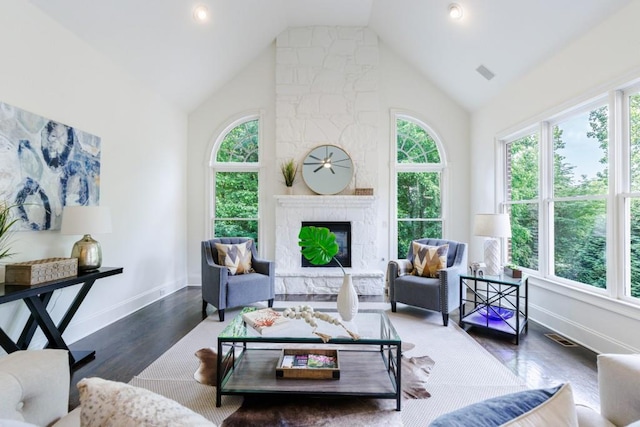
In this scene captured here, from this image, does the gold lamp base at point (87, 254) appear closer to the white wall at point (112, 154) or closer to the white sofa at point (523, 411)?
the white wall at point (112, 154)

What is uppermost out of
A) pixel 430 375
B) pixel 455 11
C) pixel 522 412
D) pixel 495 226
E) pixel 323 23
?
pixel 323 23

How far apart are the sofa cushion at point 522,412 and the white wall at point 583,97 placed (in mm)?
2524

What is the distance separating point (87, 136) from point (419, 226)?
4562mm

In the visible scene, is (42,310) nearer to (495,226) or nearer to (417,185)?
(495,226)

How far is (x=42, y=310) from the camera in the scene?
229cm

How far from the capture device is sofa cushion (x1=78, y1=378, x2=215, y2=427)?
0.63m

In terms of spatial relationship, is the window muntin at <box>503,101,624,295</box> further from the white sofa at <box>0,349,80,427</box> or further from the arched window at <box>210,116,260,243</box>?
the arched window at <box>210,116,260,243</box>

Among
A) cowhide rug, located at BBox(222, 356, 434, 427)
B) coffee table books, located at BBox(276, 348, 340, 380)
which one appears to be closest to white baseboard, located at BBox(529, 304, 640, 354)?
cowhide rug, located at BBox(222, 356, 434, 427)

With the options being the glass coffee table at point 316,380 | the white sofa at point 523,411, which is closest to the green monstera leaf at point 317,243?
the glass coffee table at point 316,380

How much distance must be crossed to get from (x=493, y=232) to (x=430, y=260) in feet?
2.54

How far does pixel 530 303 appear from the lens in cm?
358

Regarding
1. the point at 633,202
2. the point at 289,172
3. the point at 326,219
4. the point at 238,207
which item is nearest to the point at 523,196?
the point at 633,202

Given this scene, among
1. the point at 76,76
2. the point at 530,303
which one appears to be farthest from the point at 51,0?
the point at 530,303

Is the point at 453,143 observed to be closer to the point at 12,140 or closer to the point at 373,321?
the point at 373,321
